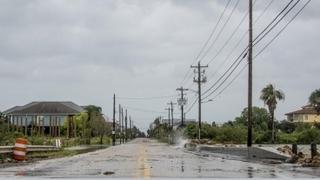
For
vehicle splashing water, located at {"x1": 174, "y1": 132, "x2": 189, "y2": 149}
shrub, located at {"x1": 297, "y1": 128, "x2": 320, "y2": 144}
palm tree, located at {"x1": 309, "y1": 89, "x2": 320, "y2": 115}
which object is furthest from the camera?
palm tree, located at {"x1": 309, "y1": 89, "x2": 320, "y2": 115}

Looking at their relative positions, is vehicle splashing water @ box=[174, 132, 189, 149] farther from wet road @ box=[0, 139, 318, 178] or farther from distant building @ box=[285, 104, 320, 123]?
distant building @ box=[285, 104, 320, 123]

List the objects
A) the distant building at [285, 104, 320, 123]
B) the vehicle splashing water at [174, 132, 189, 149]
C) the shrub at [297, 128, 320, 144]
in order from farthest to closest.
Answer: the distant building at [285, 104, 320, 123] < the vehicle splashing water at [174, 132, 189, 149] < the shrub at [297, 128, 320, 144]

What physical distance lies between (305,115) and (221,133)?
3602 inches

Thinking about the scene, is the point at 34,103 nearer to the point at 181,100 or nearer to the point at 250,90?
the point at 181,100

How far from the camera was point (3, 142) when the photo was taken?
42.6 metres

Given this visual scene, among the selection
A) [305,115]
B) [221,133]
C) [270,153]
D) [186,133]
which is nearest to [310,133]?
[221,133]

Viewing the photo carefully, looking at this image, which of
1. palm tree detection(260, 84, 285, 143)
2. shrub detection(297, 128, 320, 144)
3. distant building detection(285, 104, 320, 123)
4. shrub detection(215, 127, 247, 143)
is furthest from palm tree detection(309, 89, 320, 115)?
distant building detection(285, 104, 320, 123)

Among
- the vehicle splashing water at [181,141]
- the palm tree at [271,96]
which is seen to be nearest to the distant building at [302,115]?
the palm tree at [271,96]

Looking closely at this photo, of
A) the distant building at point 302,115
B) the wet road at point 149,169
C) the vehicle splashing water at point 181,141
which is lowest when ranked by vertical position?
the vehicle splashing water at point 181,141

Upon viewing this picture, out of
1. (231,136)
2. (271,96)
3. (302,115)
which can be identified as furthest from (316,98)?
(302,115)

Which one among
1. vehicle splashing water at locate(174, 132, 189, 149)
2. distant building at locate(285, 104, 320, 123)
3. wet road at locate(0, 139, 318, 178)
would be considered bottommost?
vehicle splashing water at locate(174, 132, 189, 149)

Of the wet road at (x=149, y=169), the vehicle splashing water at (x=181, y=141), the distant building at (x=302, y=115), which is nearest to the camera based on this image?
the wet road at (x=149, y=169)

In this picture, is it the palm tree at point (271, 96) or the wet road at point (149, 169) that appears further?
the palm tree at point (271, 96)

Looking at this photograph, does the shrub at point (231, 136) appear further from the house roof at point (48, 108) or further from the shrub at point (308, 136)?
the house roof at point (48, 108)
